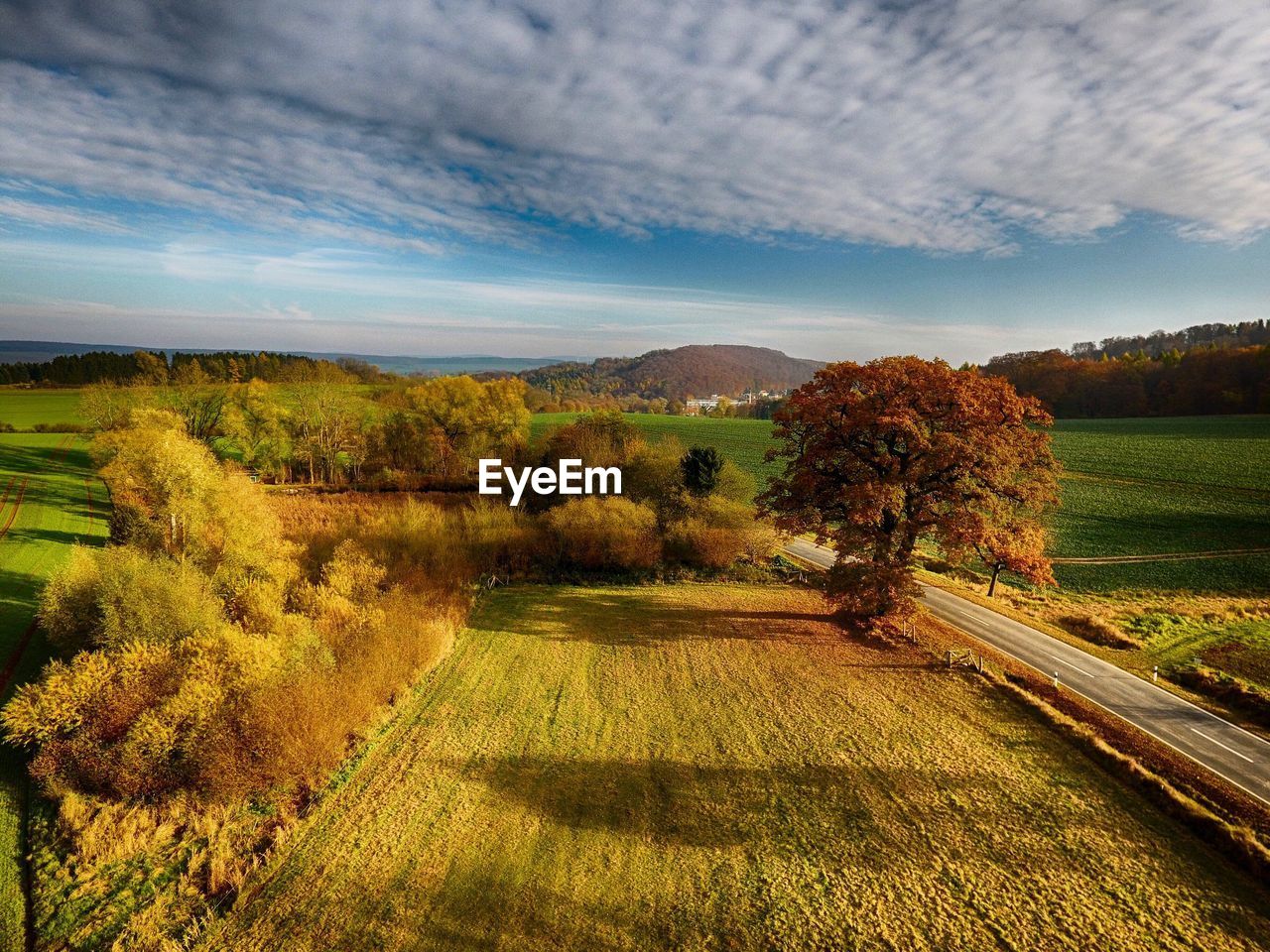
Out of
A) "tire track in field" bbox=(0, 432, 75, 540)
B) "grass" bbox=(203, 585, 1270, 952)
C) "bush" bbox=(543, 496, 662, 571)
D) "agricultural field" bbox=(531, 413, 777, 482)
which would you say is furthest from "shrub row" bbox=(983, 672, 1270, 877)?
"tire track in field" bbox=(0, 432, 75, 540)

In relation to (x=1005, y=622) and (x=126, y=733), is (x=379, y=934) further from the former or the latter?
(x=1005, y=622)

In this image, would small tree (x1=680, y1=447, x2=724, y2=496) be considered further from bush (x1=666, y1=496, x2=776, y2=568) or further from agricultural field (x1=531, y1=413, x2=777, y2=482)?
agricultural field (x1=531, y1=413, x2=777, y2=482)

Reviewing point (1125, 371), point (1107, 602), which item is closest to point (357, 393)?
point (1107, 602)

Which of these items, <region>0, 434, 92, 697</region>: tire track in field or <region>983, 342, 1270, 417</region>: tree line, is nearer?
<region>0, 434, 92, 697</region>: tire track in field

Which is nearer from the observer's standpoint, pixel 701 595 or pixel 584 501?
pixel 701 595

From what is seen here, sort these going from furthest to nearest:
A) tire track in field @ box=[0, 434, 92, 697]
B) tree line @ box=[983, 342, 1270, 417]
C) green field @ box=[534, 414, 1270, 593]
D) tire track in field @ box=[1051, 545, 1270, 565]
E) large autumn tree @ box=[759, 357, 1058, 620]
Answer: tree line @ box=[983, 342, 1270, 417] → tire track in field @ box=[1051, 545, 1270, 565] → green field @ box=[534, 414, 1270, 593] → large autumn tree @ box=[759, 357, 1058, 620] → tire track in field @ box=[0, 434, 92, 697]

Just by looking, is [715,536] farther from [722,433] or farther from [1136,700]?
[722,433]
